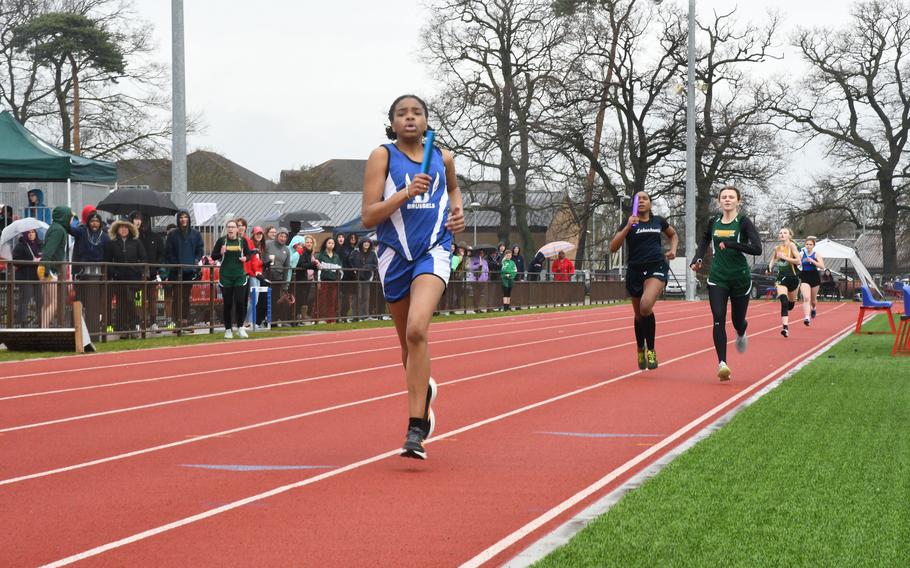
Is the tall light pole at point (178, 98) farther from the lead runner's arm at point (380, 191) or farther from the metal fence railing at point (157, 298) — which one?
the lead runner's arm at point (380, 191)

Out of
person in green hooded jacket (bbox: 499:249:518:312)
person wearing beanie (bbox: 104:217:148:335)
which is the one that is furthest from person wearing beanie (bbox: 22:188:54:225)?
person in green hooded jacket (bbox: 499:249:518:312)

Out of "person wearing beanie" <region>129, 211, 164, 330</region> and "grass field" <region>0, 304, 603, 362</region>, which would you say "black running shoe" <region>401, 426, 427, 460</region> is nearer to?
"grass field" <region>0, 304, 603, 362</region>

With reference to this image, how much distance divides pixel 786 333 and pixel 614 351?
15.6ft

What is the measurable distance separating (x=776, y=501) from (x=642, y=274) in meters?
8.06

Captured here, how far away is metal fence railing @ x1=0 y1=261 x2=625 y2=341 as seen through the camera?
17.8m

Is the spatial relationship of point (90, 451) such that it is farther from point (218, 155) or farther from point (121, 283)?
point (218, 155)

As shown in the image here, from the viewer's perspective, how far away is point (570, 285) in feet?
149

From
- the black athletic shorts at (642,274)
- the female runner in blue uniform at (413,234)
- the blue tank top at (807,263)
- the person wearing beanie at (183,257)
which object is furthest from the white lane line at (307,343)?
the female runner in blue uniform at (413,234)

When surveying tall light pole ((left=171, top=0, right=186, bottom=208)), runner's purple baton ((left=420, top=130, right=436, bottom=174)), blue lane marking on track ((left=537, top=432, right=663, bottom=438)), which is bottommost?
blue lane marking on track ((left=537, top=432, right=663, bottom=438))

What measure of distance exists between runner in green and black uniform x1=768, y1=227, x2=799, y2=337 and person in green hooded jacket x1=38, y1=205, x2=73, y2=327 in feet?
36.2

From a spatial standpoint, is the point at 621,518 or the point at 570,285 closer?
the point at 621,518

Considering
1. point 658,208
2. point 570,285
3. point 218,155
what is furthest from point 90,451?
point 218,155

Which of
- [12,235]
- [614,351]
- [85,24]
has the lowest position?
[614,351]

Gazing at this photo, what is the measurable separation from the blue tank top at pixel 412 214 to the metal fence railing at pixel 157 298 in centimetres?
1105
